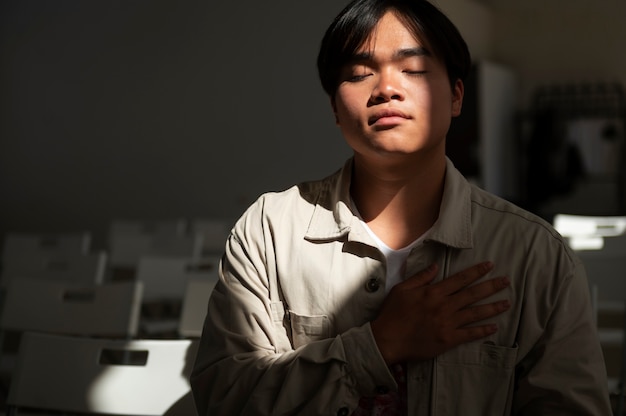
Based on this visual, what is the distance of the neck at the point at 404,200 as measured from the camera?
4.66 feet

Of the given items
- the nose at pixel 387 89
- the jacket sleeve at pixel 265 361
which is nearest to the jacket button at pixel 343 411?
the jacket sleeve at pixel 265 361

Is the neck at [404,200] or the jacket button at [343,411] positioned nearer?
the jacket button at [343,411]

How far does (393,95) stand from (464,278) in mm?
324

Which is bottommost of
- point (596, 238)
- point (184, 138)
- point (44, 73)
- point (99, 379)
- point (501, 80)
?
point (99, 379)

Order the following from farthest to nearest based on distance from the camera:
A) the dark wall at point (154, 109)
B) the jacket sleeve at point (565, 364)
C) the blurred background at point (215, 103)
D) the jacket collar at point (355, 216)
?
the blurred background at point (215, 103) < the dark wall at point (154, 109) < the jacket collar at point (355, 216) < the jacket sleeve at point (565, 364)

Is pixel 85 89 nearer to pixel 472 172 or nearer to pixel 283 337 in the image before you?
pixel 472 172

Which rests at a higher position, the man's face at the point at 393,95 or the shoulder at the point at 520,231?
the man's face at the point at 393,95

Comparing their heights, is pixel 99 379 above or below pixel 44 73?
below

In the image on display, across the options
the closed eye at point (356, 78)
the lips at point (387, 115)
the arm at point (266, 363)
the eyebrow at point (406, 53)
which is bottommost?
the arm at point (266, 363)

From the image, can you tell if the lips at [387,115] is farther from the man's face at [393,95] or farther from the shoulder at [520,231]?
the shoulder at [520,231]

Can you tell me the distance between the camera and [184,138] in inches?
300

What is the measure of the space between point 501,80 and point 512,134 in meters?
0.73

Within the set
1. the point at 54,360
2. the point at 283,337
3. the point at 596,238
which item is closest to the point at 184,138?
the point at 596,238

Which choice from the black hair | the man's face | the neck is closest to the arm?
the neck
